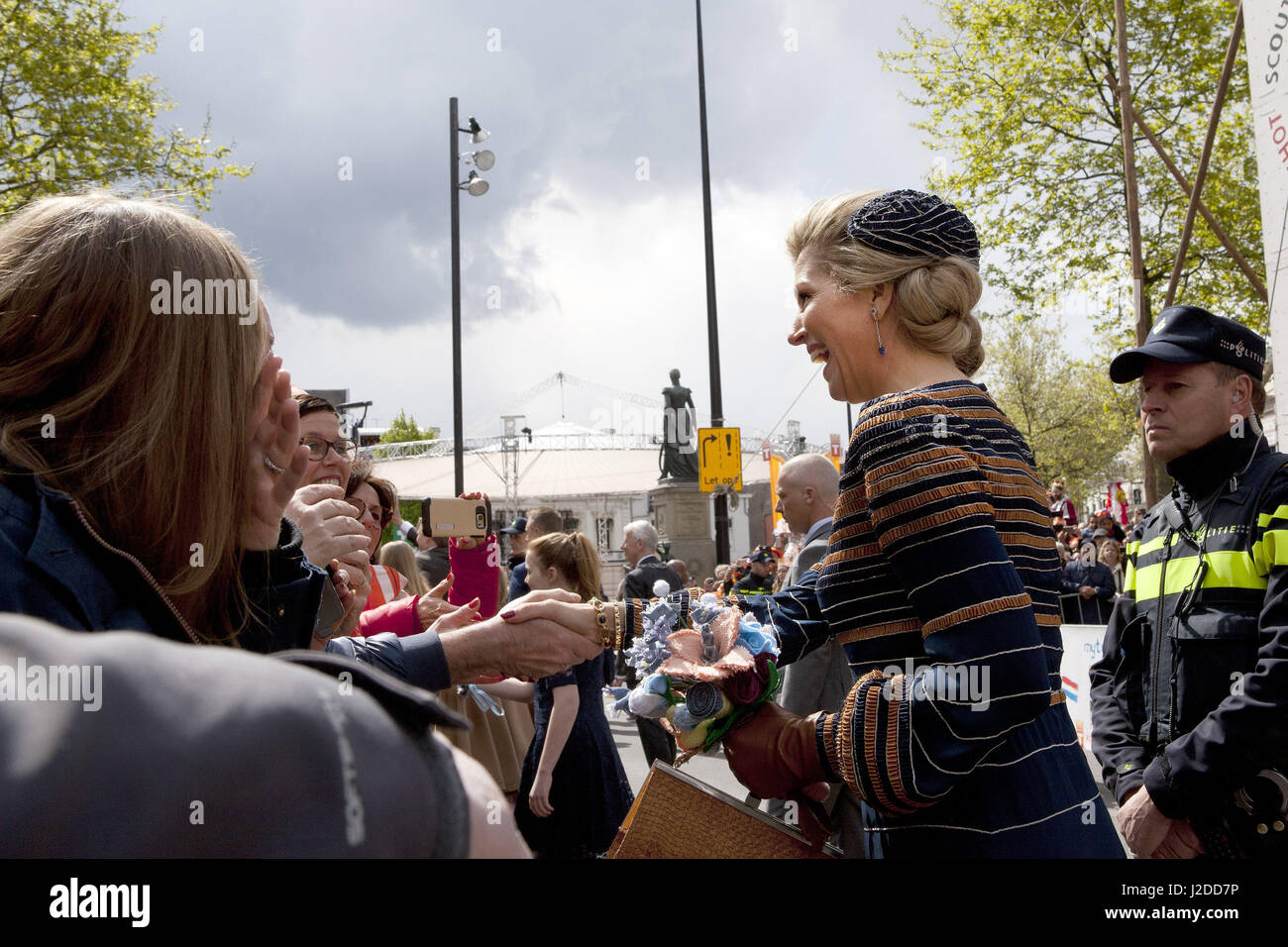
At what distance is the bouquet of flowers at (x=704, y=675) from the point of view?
1.75m

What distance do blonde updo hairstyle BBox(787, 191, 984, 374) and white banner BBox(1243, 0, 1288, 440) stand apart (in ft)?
9.95

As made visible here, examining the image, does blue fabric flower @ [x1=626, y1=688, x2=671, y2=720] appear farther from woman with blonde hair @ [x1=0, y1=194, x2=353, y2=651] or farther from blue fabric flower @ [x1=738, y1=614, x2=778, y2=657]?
woman with blonde hair @ [x1=0, y1=194, x2=353, y2=651]

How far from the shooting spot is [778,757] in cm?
168

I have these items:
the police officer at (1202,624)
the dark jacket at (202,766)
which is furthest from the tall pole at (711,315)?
the dark jacket at (202,766)

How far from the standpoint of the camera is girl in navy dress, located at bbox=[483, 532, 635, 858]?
13.4 ft

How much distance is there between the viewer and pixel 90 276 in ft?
3.66

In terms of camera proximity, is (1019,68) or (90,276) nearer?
(90,276)

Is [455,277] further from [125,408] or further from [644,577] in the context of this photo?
[125,408]

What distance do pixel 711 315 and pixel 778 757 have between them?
14247 millimetres
